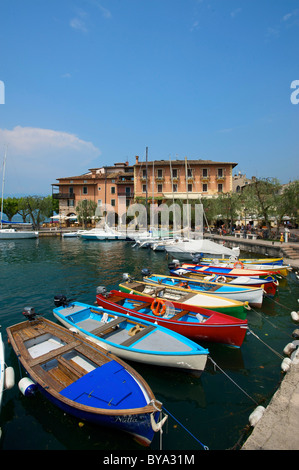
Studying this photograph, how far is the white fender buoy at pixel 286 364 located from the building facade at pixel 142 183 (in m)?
46.2

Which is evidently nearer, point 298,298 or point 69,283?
point 298,298

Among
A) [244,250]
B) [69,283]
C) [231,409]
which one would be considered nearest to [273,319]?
[231,409]

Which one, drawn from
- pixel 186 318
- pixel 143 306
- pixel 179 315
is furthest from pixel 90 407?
pixel 143 306

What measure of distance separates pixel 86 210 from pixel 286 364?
50.6 metres

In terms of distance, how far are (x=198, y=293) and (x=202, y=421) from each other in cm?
555

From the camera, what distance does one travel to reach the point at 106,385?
207 inches

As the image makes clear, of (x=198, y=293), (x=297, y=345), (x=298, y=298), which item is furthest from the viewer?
(x=298, y=298)

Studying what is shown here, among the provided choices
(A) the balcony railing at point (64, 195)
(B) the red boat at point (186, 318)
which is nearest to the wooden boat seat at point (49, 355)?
(B) the red boat at point (186, 318)

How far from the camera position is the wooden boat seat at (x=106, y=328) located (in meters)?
7.92

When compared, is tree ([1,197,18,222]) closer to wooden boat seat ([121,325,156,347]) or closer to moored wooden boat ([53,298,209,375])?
moored wooden boat ([53,298,209,375])

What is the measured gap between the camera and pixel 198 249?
81.4ft

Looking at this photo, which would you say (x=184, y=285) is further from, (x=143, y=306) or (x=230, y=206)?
(x=230, y=206)

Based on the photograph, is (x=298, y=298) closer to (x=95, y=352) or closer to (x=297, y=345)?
(x=297, y=345)
